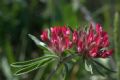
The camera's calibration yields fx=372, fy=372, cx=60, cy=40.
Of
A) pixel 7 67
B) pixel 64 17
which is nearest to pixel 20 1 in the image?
pixel 64 17

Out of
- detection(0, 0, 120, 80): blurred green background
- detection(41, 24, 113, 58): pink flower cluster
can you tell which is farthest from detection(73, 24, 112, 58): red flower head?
detection(0, 0, 120, 80): blurred green background

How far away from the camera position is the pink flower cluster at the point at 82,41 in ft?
5.41

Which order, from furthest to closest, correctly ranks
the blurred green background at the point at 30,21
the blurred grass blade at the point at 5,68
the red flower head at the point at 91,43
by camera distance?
the blurred green background at the point at 30,21 → the blurred grass blade at the point at 5,68 → the red flower head at the point at 91,43

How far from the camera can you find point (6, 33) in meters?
3.34

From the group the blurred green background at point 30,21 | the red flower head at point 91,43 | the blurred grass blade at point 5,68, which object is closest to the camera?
the red flower head at point 91,43

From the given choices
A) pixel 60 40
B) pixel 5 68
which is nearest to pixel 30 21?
pixel 5 68

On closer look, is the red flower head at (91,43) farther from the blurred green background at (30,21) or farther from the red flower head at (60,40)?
the blurred green background at (30,21)

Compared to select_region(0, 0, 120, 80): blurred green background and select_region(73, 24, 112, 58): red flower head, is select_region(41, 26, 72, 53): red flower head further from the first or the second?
select_region(0, 0, 120, 80): blurred green background

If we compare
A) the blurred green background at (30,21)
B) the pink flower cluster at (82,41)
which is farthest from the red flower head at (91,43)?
the blurred green background at (30,21)

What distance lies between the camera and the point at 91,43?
5.46ft

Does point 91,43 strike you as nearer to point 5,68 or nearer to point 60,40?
point 60,40

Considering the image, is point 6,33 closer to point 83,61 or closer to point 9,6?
point 9,6

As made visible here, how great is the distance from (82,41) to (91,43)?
0.14 feet

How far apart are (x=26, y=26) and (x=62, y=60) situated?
184 centimetres
